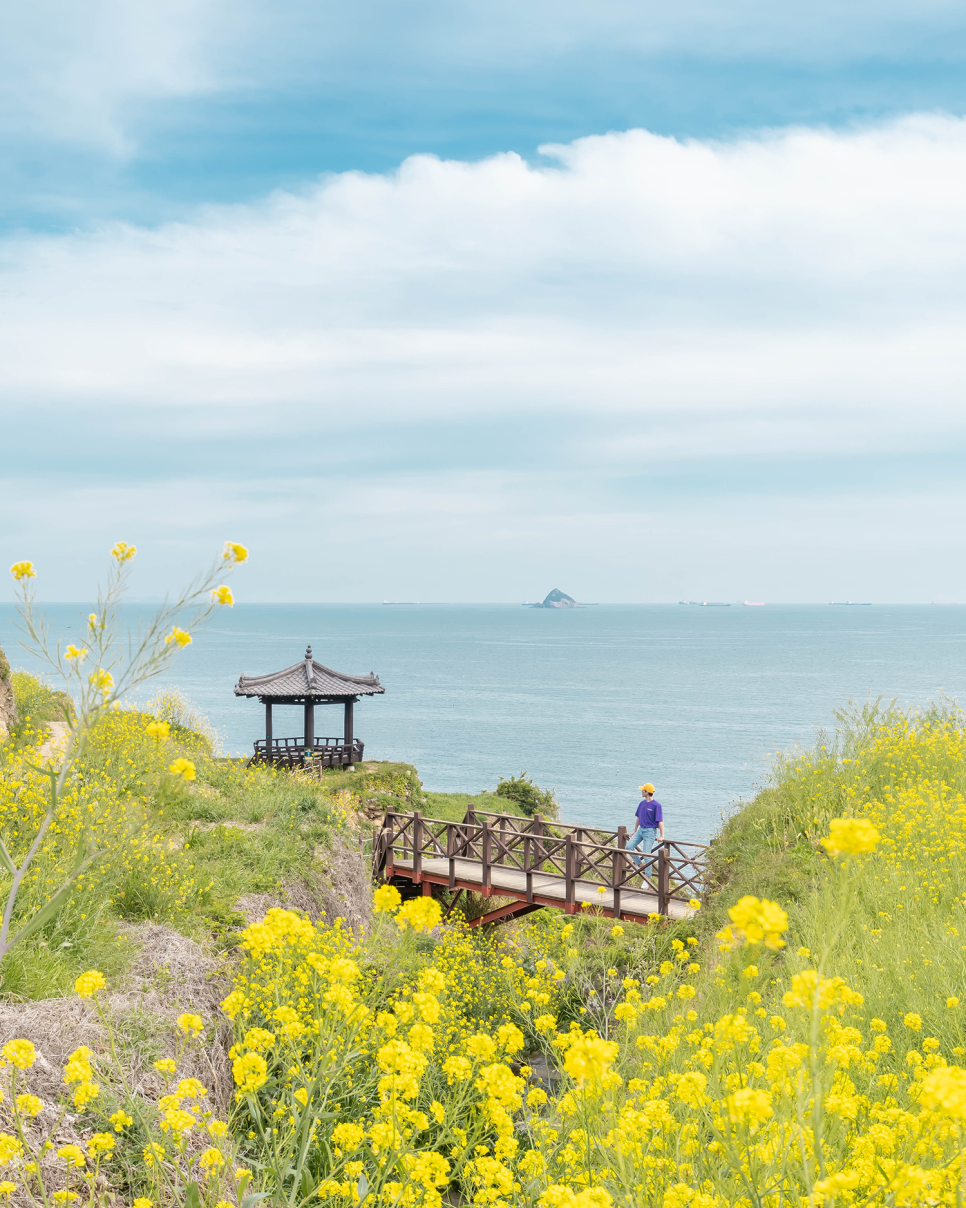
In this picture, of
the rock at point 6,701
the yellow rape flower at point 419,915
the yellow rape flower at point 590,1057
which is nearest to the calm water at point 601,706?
the yellow rape flower at point 419,915

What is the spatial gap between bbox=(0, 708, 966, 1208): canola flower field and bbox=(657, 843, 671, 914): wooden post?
479 centimetres

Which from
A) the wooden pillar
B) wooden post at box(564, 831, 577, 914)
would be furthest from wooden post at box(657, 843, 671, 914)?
the wooden pillar

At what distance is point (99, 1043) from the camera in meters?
5.34

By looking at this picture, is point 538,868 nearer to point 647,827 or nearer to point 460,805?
point 647,827

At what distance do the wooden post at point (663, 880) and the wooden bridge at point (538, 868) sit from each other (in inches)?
0.7

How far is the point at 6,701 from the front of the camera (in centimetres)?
1368

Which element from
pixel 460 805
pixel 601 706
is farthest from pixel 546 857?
pixel 601 706

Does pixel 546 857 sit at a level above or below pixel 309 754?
below

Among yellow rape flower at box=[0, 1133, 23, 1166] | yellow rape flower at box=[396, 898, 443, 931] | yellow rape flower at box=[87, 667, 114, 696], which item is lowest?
yellow rape flower at box=[0, 1133, 23, 1166]

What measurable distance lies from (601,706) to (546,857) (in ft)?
251

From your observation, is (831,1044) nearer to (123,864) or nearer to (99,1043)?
(99,1043)

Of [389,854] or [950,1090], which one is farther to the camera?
[389,854]

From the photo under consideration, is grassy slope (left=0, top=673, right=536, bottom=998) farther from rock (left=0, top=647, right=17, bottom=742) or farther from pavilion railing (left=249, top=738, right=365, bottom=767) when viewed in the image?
pavilion railing (left=249, top=738, right=365, bottom=767)

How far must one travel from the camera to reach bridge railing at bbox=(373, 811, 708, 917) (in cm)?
1430
